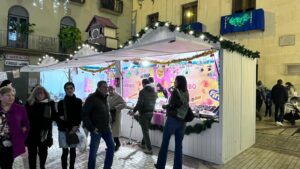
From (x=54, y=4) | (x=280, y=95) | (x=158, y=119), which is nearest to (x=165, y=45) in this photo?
(x=158, y=119)

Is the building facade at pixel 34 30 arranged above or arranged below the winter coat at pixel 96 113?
above

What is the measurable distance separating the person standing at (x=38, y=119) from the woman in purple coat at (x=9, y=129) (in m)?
0.71

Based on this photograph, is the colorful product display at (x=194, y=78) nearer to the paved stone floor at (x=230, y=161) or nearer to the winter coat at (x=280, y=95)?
the paved stone floor at (x=230, y=161)

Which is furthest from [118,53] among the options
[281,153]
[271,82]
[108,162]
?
[271,82]

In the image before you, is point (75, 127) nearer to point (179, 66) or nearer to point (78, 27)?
point (179, 66)

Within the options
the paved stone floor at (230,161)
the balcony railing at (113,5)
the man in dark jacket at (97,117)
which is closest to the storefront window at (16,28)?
the balcony railing at (113,5)

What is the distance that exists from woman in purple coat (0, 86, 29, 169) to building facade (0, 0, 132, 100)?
12325 millimetres

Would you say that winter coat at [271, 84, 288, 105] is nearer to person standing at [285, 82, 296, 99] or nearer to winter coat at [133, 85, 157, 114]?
person standing at [285, 82, 296, 99]

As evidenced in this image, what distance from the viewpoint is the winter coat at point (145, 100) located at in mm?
6137

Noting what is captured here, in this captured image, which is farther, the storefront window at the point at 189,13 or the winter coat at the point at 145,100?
the storefront window at the point at 189,13

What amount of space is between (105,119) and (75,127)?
56 cm

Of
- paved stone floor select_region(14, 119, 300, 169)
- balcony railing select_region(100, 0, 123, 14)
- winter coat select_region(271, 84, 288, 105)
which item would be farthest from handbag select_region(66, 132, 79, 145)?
balcony railing select_region(100, 0, 123, 14)

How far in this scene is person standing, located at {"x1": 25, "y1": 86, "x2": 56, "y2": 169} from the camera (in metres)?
4.23

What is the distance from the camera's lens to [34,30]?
58.6 feet
